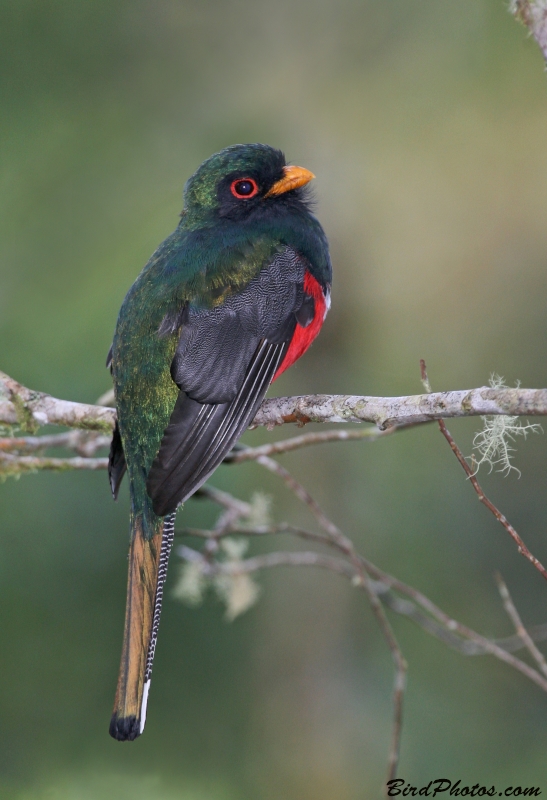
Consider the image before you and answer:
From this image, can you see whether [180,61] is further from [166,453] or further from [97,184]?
[166,453]

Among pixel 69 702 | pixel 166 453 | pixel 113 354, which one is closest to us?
pixel 166 453

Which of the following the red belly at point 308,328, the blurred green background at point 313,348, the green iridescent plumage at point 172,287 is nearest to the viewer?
the green iridescent plumage at point 172,287

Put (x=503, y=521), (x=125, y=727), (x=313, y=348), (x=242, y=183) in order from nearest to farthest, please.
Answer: (x=503, y=521), (x=125, y=727), (x=242, y=183), (x=313, y=348)

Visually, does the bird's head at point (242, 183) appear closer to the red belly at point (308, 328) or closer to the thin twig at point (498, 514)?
the red belly at point (308, 328)

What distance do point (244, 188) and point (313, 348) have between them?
2333 millimetres

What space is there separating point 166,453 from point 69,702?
9.95 feet

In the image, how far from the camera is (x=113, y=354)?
9.93 feet

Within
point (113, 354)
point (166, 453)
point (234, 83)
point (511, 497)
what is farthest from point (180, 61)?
point (166, 453)

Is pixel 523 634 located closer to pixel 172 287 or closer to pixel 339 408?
pixel 339 408

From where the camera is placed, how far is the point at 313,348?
218 inches

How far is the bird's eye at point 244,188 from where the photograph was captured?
10.8ft

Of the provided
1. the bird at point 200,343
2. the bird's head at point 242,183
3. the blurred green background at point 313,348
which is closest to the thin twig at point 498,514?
the bird at point 200,343

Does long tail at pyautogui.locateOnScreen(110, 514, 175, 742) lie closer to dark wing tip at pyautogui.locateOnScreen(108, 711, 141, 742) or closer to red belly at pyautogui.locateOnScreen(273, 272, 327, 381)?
dark wing tip at pyautogui.locateOnScreen(108, 711, 141, 742)

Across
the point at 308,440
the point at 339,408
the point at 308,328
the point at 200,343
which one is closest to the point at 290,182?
the point at 308,328
